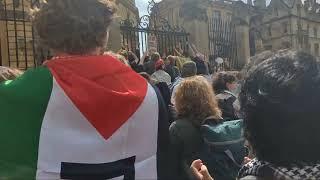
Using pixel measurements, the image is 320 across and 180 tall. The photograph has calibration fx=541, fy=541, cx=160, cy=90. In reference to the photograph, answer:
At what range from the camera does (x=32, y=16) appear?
292 cm

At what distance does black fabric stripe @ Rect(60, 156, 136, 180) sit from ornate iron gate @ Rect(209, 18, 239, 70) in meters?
15.6

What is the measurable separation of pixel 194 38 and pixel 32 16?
15.5 m

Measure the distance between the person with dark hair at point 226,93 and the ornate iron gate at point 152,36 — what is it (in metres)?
5.54

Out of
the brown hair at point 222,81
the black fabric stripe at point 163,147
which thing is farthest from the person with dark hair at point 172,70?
the black fabric stripe at point 163,147

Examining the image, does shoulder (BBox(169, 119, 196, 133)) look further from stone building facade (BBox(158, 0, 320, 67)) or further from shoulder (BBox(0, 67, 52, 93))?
shoulder (BBox(0, 67, 52, 93))

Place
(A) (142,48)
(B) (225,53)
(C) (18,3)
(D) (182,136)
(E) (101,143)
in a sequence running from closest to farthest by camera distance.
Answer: (E) (101,143), (D) (182,136), (C) (18,3), (A) (142,48), (B) (225,53)

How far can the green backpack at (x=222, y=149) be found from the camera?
4184 mm

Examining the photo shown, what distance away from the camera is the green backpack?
13.7ft

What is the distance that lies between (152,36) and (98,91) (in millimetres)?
10860

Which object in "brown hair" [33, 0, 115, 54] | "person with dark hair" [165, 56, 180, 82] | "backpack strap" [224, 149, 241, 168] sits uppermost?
"brown hair" [33, 0, 115, 54]

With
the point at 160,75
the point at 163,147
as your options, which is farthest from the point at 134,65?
the point at 163,147

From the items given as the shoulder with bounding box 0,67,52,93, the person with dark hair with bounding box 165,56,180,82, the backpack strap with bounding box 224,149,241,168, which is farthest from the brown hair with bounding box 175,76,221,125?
the person with dark hair with bounding box 165,56,180,82

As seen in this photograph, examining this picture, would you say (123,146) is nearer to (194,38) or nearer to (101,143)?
(101,143)

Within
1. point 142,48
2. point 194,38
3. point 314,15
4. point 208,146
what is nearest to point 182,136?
point 208,146
